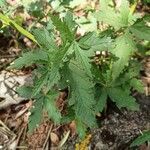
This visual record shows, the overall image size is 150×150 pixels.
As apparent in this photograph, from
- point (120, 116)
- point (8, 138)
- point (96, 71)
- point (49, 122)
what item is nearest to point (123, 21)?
point (96, 71)

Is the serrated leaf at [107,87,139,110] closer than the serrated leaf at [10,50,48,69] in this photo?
No

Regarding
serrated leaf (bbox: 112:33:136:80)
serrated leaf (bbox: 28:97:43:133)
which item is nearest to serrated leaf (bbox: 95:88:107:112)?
serrated leaf (bbox: 112:33:136:80)

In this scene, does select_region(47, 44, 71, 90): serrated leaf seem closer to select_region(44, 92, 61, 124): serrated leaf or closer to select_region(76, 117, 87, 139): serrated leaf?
select_region(44, 92, 61, 124): serrated leaf

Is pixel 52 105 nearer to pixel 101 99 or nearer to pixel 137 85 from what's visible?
pixel 101 99

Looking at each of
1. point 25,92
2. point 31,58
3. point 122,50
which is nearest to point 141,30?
point 122,50

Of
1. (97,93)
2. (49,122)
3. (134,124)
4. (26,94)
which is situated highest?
(26,94)

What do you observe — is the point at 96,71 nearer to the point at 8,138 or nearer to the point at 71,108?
the point at 71,108

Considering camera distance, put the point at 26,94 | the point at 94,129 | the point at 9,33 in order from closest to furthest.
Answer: the point at 26,94, the point at 94,129, the point at 9,33
